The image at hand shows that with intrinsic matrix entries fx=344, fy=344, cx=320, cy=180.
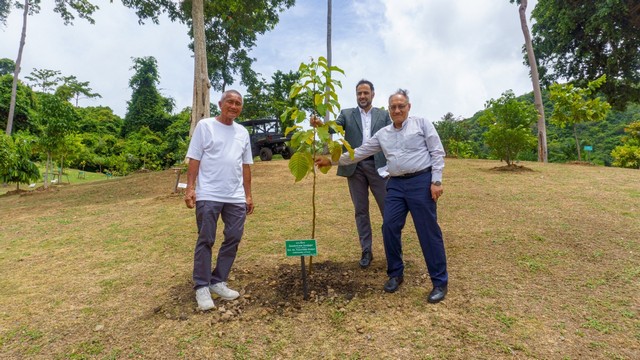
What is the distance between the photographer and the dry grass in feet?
7.11

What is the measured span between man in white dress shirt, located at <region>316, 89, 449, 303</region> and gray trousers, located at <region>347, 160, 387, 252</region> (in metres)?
0.38

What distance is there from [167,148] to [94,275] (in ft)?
78.8

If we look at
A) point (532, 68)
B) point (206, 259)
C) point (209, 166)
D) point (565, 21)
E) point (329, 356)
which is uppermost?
point (565, 21)

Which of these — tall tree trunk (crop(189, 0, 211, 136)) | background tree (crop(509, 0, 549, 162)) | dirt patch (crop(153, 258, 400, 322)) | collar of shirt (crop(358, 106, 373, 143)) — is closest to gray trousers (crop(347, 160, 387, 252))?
collar of shirt (crop(358, 106, 373, 143))

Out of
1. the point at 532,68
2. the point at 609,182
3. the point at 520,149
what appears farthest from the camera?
the point at 532,68

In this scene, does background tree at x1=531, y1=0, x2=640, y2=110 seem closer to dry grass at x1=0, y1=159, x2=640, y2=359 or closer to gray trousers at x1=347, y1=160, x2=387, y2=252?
dry grass at x1=0, y1=159, x2=640, y2=359

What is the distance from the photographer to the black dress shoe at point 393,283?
279 cm

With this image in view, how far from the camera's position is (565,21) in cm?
1478

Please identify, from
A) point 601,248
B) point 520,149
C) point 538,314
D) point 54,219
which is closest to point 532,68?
point 520,149

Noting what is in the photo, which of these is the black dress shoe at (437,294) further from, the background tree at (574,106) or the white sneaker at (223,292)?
the background tree at (574,106)

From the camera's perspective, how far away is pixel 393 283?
2.82 metres

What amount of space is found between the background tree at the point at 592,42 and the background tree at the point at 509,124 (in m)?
8.40

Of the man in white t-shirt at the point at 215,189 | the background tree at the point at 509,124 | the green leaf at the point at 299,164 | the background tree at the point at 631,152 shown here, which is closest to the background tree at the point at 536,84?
the background tree at the point at 509,124

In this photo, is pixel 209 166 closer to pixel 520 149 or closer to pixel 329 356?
pixel 329 356
